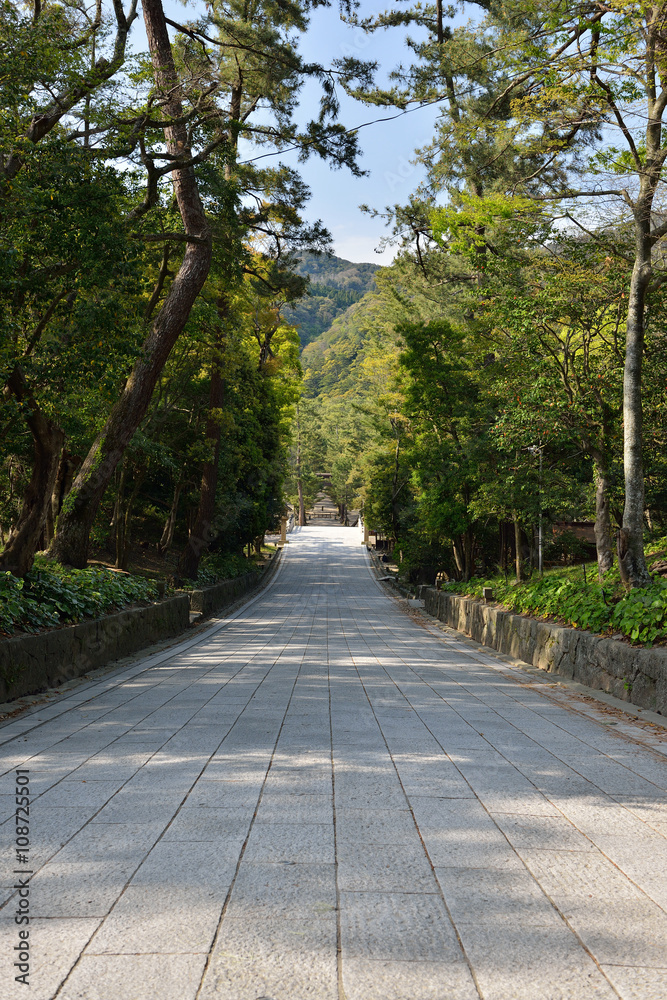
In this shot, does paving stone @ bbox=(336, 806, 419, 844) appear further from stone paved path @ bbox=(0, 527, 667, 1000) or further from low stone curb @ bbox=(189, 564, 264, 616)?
low stone curb @ bbox=(189, 564, 264, 616)

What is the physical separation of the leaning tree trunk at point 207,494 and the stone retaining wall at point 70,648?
332 inches

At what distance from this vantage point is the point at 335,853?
283cm

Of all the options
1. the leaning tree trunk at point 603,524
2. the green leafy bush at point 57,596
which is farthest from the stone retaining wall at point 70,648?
the leaning tree trunk at point 603,524

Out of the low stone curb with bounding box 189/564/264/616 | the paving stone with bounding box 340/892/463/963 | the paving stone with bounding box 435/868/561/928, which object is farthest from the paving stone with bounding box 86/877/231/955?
the low stone curb with bounding box 189/564/264/616

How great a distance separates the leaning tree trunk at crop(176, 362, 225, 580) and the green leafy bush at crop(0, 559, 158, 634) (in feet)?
28.8

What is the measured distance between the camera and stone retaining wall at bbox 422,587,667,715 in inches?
242

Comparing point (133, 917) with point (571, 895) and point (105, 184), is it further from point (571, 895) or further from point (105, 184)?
point (105, 184)

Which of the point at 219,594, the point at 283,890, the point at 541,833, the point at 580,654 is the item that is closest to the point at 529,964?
the point at 283,890

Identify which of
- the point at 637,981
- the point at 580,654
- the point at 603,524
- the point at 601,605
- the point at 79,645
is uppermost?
the point at 603,524

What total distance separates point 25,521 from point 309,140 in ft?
25.5

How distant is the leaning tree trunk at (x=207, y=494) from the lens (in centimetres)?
1973

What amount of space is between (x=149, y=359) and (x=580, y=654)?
733cm

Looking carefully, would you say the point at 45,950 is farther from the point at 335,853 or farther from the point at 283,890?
the point at 335,853

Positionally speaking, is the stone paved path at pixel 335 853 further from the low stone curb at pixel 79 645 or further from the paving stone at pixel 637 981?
the low stone curb at pixel 79 645
